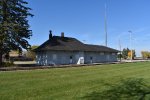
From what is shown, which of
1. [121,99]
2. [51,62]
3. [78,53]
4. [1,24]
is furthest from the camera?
[78,53]

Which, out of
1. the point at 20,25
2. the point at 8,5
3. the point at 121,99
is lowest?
the point at 121,99

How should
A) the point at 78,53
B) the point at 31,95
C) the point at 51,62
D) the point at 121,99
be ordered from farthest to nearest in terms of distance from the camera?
the point at 78,53 < the point at 51,62 < the point at 31,95 < the point at 121,99

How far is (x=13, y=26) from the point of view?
42031 millimetres

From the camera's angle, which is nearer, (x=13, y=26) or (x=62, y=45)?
(x=13, y=26)

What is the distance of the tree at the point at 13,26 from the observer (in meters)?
41.9

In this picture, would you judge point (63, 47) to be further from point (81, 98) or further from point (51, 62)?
point (81, 98)

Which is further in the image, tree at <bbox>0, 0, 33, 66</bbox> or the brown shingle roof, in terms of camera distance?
the brown shingle roof

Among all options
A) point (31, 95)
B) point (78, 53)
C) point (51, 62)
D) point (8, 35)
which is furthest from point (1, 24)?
point (31, 95)

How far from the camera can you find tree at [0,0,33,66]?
41938 mm

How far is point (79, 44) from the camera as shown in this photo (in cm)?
6000

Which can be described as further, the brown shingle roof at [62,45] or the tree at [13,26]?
the brown shingle roof at [62,45]

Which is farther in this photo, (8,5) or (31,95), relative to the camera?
(8,5)

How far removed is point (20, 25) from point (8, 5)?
11.9 feet

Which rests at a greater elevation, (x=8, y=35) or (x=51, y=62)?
(x=8, y=35)
